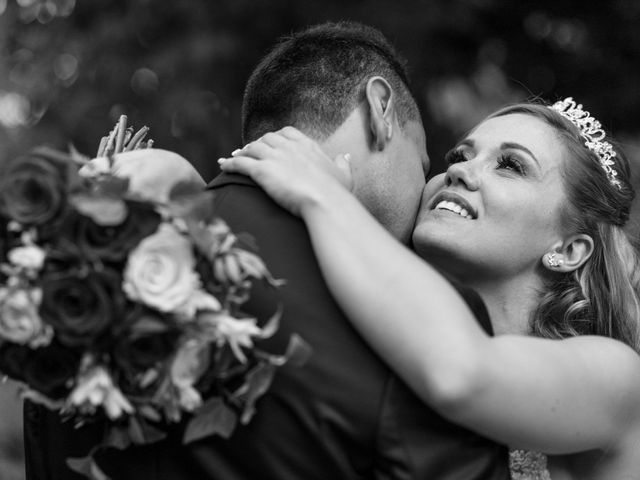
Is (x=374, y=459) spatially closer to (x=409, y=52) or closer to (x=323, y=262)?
(x=323, y=262)

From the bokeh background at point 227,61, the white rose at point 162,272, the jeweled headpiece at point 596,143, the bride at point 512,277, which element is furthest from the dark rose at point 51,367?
the bokeh background at point 227,61

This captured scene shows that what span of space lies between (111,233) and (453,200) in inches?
70.4

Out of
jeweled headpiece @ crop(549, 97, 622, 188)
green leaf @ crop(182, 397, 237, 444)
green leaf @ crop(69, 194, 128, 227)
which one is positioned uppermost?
jeweled headpiece @ crop(549, 97, 622, 188)

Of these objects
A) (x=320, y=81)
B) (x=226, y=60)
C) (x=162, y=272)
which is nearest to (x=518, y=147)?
(x=320, y=81)

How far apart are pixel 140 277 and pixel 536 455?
1.97m

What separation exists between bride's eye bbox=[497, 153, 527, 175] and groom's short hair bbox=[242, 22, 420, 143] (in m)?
0.41

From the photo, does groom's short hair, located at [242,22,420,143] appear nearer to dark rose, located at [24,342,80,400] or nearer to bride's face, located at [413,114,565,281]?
bride's face, located at [413,114,565,281]

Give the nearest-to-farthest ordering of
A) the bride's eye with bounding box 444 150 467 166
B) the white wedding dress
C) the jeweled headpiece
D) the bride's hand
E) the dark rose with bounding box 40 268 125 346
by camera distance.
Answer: the dark rose with bounding box 40 268 125 346, the bride's hand, the white wedding dress, the bride's eye with bounding box 444 150 467 166, the jeweled headpiece

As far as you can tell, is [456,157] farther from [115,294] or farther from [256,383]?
[115,294]

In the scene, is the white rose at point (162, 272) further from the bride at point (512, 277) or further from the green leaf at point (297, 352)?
the bride at point (512, 277)

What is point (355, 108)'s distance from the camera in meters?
3.51

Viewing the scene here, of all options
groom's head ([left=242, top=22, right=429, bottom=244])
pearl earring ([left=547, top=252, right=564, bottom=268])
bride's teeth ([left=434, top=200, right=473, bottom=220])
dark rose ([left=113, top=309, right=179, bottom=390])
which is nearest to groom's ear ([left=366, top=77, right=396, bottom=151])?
groom's head ([left=242, top=22, right=429, bottom=244])

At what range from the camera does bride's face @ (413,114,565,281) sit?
382 cm

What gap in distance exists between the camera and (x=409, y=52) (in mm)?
8523
